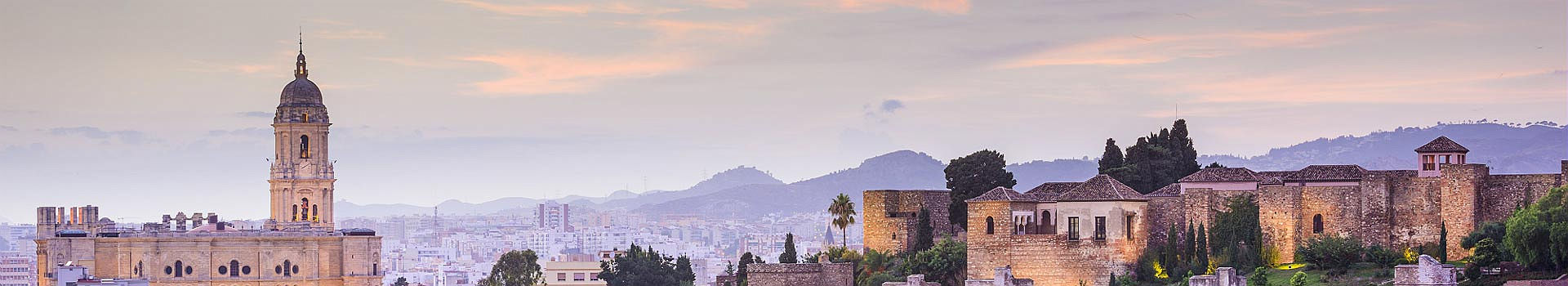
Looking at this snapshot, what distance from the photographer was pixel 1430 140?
327 ft

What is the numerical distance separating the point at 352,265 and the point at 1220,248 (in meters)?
45.8

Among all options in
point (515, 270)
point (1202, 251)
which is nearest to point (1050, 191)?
point (1202, 251)

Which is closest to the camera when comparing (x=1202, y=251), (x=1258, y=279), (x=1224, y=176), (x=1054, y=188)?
(x=1258, y=279)

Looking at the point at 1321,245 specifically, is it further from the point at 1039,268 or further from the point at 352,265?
the point at 352,265

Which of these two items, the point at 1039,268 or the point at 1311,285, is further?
the point at 1039,268

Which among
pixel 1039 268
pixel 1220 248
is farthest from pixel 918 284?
pixel 1220 248

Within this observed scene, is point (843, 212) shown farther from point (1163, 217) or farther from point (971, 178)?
point (1163, 217)

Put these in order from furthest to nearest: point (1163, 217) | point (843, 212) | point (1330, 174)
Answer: point (843, 212), point (1163, 217), point (1330, 174)

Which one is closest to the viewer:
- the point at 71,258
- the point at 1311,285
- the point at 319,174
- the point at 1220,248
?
the point at 1311,285

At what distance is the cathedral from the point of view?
89188 mm

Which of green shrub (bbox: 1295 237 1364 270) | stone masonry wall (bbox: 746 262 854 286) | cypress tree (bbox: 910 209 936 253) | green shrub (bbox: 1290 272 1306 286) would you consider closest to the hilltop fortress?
green shrub (bbox: 1295 237 1364 270)

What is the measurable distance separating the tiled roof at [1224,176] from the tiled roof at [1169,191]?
39cm

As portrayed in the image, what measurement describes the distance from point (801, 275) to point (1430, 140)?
47.5 meters

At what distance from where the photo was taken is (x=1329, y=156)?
380ft
